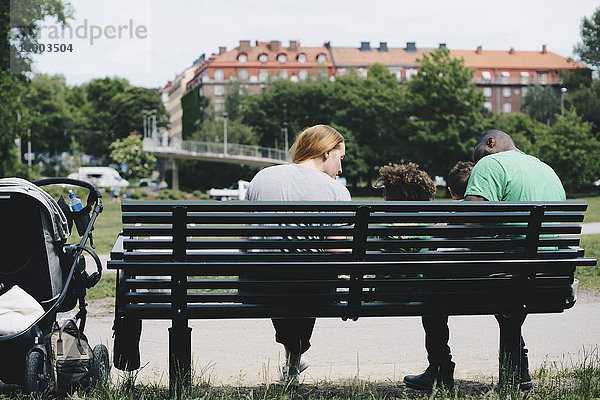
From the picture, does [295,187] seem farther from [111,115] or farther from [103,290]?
[111,115]

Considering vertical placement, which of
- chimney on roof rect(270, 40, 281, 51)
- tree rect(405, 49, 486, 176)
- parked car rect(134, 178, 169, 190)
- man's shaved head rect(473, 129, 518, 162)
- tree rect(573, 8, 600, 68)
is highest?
chimney on roof rect(270, 40, 281, 51)

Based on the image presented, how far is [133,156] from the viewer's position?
97.6 metres

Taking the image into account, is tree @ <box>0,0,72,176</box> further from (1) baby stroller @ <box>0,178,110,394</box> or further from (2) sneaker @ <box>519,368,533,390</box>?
(2) sneaker @ <box>519,368,533,390</box>

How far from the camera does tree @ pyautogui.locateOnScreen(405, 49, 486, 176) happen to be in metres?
70.7

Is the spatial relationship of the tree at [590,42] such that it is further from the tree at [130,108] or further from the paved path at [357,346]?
the paved path at [357,346]

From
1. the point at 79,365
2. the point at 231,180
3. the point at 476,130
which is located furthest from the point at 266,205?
the point at 231,180

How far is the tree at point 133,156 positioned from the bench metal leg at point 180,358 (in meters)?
94.0

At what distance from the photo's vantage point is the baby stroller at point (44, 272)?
4344mm

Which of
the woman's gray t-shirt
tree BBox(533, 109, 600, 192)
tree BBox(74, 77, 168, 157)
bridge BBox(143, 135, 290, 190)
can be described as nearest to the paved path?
the woman's gray t-shirt

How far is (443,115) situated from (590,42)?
1656 cm

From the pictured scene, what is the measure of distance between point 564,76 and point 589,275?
7580cm

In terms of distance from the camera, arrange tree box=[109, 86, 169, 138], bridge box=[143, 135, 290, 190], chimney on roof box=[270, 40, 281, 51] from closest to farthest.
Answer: bridge box=[143, 135, 290, 190] → tree box=[109, 86, 169, 138] → chimney on roof box=[270, 40, 281, 51]

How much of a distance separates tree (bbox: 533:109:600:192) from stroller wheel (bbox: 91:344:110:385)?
58.2m

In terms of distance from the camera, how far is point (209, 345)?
21.0 feet
